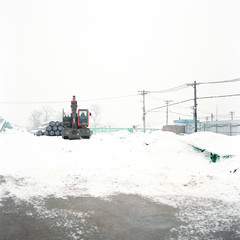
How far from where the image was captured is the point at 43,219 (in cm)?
414

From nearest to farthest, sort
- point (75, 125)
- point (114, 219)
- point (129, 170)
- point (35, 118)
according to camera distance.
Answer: point (114, 219)
point (129, 170)
point (75, 125)
point (35, 118)

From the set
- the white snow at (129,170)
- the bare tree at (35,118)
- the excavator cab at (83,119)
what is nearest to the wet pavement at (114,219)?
the white snow at (129,170)

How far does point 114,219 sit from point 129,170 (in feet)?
14.1

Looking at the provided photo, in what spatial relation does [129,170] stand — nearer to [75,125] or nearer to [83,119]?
[75,125]

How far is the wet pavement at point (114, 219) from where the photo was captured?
140 inches

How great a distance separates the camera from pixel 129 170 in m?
8.47

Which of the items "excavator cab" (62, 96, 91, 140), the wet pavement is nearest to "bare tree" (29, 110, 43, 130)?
"excavator cab" (62, 96, 91, 140)

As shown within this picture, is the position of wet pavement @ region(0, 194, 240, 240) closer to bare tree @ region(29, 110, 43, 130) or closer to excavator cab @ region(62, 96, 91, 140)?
excavator cab @ region(62, 96, 91, 140)

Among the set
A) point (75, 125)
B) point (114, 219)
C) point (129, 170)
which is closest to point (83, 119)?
point (75, 125)

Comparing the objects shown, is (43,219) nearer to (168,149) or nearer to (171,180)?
(171,180)

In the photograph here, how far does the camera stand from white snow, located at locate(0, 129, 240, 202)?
Result: 619 centimetres

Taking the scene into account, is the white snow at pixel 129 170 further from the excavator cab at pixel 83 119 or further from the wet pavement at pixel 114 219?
the excavator cab at pixel 83 119

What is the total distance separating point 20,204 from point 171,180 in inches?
185

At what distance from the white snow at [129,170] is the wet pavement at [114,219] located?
652mm
